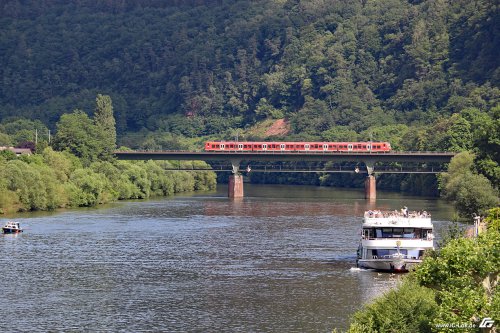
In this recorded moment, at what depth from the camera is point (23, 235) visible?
121 metres

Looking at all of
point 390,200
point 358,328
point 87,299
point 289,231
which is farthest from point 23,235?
point 390,200

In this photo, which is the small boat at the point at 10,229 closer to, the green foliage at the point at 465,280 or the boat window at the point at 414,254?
the boat window at the point at 414,254

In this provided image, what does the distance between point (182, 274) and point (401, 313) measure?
37870 mm

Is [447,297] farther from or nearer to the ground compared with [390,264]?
farther from the ground

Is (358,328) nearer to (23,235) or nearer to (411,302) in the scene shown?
(411,302)

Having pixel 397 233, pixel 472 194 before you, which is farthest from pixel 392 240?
pixel 472 194

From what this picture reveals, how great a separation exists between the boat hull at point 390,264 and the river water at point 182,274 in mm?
1683

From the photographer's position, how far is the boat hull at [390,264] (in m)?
93.7

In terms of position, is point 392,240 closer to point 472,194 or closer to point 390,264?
point 390,264

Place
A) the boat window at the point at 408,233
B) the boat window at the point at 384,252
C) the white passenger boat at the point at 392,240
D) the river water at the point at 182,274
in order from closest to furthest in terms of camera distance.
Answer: the river water at the point at 182,274 → the white passenger boat at the point at 392,240 → the boat window at the point at 384,252 → the boat window at the point at 408,233

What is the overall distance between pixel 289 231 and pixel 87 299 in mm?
52254

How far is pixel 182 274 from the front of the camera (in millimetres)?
94312

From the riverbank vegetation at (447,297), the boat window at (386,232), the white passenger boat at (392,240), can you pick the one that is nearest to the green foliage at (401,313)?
the riverbank vegetation at (447,297)

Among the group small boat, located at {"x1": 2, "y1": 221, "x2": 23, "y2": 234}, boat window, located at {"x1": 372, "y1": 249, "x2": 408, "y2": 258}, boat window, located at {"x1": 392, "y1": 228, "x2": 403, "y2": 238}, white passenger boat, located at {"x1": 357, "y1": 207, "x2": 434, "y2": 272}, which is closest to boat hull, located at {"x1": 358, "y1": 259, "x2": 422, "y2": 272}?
white passenger boat, located at {"x1": 357, "y1": 207, "x2": 434, "y2": 272}
